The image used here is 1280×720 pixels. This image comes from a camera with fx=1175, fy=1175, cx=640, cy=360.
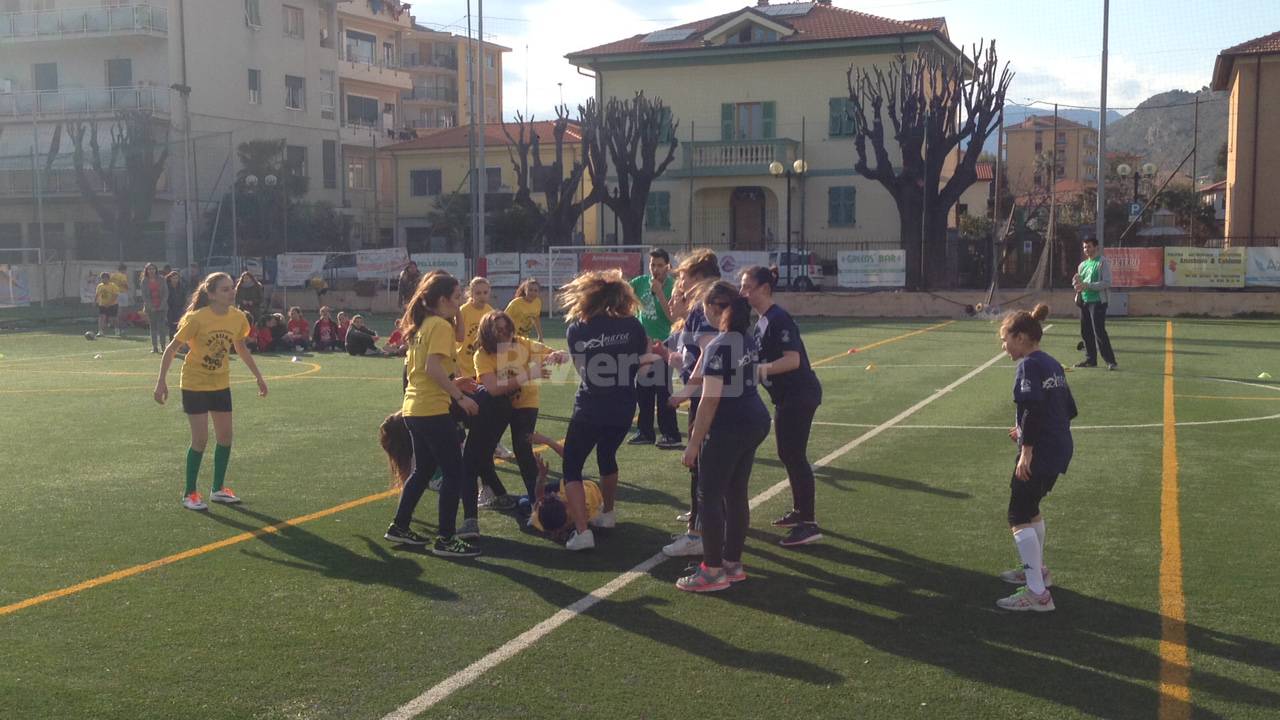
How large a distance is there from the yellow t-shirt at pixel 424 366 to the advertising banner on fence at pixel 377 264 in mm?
31966

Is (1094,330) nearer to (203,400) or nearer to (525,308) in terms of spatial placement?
(525,308)

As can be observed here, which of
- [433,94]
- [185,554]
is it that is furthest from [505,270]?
[433,94]

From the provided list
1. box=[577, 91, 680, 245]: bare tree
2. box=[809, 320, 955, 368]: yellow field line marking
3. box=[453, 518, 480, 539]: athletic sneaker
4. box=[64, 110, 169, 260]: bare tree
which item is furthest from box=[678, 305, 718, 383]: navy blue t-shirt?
box=[64, 110, 169, 260]: bare tree

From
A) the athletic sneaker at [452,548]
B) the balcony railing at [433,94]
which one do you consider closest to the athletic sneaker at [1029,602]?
the athletic sneaker at [452,548]

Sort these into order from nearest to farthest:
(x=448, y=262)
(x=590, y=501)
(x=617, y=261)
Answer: (x=590, y=501) < (x=617, y=261) < (x=448, y=262)

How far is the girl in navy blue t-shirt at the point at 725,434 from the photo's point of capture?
20.2ft

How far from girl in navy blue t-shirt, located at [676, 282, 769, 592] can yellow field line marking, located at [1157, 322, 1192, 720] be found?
2203mm

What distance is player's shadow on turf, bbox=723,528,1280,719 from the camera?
16.6 ft

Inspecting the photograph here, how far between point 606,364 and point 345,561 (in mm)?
2024

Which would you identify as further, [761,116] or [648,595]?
[761,116]

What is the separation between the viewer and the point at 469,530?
7711mm

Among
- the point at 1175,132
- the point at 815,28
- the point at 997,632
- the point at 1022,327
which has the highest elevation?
the point at 1175,132

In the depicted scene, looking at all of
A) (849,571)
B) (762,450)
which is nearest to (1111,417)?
(762,450)

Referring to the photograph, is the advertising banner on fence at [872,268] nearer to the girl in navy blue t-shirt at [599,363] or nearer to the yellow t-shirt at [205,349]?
the yellow t-shirt at [205,349]
